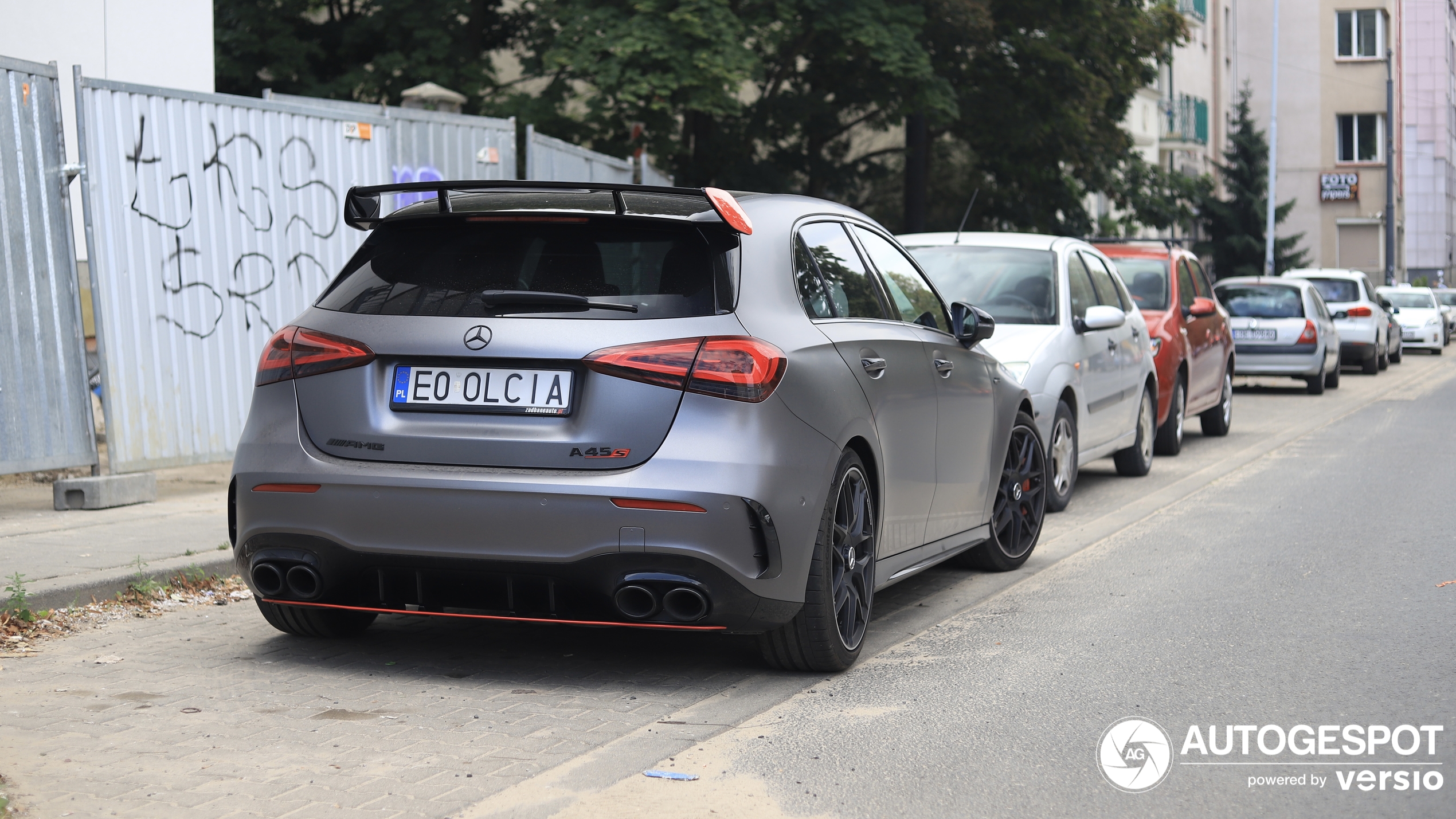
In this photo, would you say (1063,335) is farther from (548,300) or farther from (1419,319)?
(1419,319)

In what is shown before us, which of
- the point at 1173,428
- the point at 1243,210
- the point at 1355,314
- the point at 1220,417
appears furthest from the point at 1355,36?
the point at 1173,428

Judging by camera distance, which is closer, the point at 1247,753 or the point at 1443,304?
the point at 1247,753

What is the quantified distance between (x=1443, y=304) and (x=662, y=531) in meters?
45.4

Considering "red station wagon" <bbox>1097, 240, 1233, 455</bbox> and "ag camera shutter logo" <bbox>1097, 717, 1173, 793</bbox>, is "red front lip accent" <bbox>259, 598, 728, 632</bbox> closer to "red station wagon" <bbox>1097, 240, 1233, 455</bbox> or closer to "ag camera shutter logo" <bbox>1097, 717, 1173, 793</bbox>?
"ag camera shutter logo" <bbox>1097, 717, 1173, 793</bbox>

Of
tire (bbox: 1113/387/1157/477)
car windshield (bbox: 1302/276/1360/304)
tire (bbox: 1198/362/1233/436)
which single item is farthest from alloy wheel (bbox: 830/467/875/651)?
car windshield (bbox: 1302/276/1360/304)

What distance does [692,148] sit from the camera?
23.9 meters

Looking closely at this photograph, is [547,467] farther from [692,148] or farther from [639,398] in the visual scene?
[692,148]

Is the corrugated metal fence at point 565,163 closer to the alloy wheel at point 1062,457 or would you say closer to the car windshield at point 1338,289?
the alloy wheel at point 1062,457

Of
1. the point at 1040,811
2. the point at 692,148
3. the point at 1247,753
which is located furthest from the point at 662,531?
the point at 692,148

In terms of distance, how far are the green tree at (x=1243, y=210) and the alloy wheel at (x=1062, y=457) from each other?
4435 cm

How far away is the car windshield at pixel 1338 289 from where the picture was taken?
2702 centimetres

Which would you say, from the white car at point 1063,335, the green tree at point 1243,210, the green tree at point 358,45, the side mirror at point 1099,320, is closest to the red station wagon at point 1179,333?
the white car at point 1063,335

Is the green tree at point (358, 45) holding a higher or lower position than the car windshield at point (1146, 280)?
higher

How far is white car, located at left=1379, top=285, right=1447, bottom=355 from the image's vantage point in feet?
121
